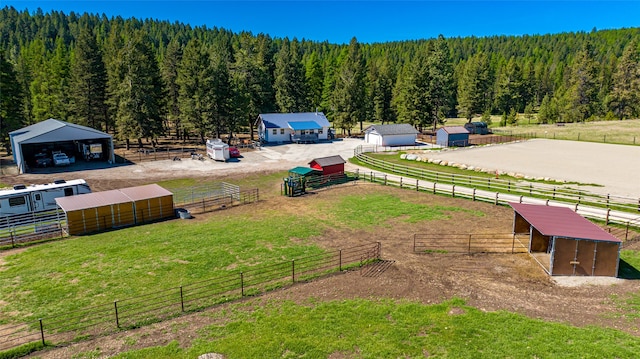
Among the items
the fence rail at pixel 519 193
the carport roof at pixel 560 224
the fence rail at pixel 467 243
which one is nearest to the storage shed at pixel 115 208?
the fence rail at pixel 467 243

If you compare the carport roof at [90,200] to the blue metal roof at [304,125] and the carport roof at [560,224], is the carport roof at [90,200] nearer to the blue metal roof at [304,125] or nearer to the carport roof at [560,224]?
the carport roof at [560,224]

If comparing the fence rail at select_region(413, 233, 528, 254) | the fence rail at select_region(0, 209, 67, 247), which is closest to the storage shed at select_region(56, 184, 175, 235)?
the fence rail at select_region(0, 209, 67, 247)

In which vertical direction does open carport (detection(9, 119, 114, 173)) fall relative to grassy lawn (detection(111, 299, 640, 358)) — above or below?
above

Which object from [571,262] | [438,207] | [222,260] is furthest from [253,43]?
[571,262]

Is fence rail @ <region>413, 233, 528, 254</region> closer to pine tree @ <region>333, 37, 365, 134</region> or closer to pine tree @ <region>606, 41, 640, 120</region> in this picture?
pine tree @ <region>333, 37, 365, 134</region>

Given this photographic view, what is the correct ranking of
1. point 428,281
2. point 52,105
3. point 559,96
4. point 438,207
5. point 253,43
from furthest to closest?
point 559,96 → point 253,43 → point 52,105 → point 438,207 → point 428,281

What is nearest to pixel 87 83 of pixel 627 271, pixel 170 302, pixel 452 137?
pixel 170 302

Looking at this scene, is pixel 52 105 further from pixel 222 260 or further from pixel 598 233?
pixel 598 233
